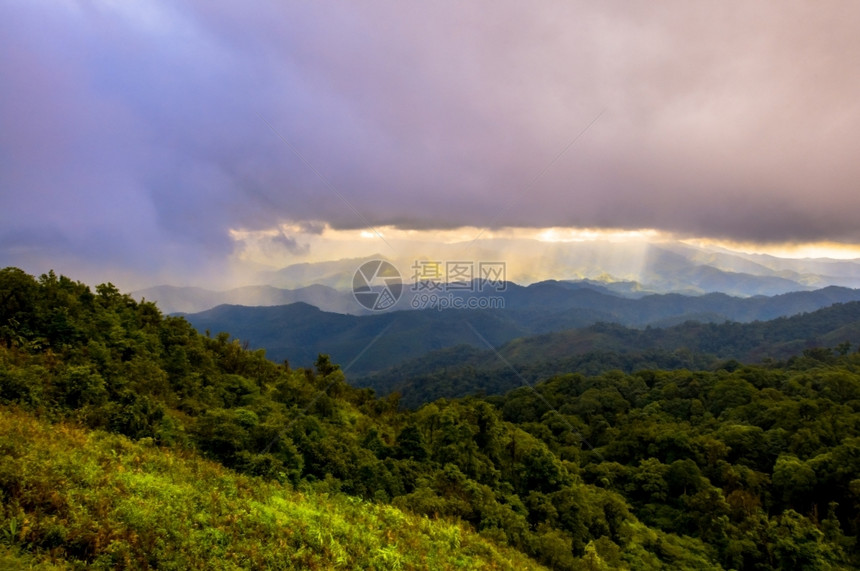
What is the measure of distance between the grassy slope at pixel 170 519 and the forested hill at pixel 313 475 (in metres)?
0.05

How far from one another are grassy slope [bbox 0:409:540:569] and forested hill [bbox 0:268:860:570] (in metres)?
0.05

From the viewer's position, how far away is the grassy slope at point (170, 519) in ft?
24.9

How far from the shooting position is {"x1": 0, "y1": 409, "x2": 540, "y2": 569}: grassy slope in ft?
24.9

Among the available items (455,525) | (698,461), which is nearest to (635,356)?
(698,461)

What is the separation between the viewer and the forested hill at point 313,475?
9.03m

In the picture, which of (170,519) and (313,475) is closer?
(170,519)

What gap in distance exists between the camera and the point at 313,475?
17891 millimetres

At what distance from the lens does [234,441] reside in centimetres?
1670

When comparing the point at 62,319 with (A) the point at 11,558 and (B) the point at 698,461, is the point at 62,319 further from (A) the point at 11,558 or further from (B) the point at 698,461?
(B) the point at 698,461

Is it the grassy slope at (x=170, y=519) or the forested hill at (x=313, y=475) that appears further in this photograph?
the forested hill at (x=313, y=475)

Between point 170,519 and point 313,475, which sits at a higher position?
point 170,519

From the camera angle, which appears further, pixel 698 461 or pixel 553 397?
pixel 553 397

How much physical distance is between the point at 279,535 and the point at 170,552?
255 centimetres

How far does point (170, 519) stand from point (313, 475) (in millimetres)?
9289
